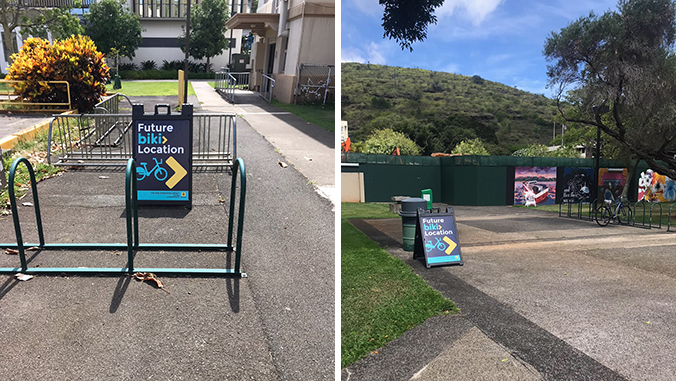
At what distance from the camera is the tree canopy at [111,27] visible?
4262 centimetres

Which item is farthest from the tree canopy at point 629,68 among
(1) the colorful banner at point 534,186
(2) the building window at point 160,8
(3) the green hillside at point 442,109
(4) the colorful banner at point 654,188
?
(2) the building window at point 160,8

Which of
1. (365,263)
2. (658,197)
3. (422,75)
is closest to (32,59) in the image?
(365,263)

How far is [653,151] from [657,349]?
2083 centimetres

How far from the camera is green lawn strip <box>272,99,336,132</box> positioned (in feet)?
54.5

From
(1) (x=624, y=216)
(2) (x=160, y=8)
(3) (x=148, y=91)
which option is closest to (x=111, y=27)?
(2) (x=160, y=8)

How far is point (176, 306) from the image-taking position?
452cm

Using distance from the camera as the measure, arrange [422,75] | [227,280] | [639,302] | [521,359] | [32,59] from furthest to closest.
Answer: [422,75]
[32,59]
[639,302]
[227,280]
[521,359]

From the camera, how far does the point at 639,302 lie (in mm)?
6160

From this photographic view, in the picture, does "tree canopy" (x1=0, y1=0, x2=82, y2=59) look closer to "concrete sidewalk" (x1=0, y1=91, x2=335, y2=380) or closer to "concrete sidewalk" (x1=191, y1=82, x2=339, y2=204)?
"concrete sidewalk" (x1=191, y1=82, x2=339, y2=204)

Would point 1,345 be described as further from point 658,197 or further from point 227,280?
point 658,197

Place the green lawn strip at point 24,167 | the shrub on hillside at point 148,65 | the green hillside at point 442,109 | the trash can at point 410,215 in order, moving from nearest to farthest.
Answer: the green lawn strip at point 24,167 → the trash can at point 410,215 → the shrub on hillside at point 148,65 → the green hillside at point 442,109

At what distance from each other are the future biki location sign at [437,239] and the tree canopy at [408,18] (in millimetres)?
2677

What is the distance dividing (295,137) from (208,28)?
36.0m

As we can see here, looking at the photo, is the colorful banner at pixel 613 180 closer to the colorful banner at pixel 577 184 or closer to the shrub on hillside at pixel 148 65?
the colorful banner at pixel 577 184
